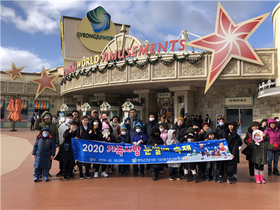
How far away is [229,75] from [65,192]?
39.1ft

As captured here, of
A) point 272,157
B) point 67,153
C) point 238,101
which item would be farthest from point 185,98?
point 67,153

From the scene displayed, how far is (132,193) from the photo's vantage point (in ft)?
16.9

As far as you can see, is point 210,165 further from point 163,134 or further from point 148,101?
point 148,101

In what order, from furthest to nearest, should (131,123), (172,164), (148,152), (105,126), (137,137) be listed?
(131,123), (105,126), (137,137), (148,152), (172,164)

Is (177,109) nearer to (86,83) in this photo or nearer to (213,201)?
(86,83)

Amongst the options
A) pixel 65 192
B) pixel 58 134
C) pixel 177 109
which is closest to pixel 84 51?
pixel 177 109

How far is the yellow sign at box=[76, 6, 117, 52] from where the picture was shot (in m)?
31.3

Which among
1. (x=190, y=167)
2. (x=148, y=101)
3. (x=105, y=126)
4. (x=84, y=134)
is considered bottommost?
(x=190, y=167)

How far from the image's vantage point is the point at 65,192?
17.0 ft

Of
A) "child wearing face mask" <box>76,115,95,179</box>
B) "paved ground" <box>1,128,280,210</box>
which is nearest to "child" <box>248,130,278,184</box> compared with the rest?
"paved ground" <box>1,128,280,210</box>

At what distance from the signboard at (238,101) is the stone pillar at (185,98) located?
8.41 ft

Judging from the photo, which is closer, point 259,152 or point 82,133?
point 259,152

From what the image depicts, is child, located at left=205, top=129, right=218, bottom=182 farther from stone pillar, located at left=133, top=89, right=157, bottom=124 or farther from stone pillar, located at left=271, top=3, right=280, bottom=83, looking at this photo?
stone pillar, located at left=133, top=89, right=157, bottom=124

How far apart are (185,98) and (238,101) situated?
3934mm
